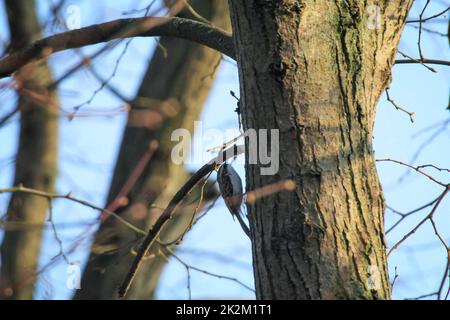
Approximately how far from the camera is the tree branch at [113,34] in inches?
95.3

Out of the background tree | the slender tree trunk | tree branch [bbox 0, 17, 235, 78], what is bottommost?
the background tree

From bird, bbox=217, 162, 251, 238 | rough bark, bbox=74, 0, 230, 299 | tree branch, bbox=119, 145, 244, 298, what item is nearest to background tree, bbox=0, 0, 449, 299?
tree branch, bbox=119, 145, 244, 298

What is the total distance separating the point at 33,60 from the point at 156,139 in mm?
2822

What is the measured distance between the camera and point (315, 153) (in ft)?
6.16

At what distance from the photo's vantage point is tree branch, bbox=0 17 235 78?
95.3 inches

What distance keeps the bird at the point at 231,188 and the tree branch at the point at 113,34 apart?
0.49 meters

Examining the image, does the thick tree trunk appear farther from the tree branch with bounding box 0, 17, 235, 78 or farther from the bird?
the bird

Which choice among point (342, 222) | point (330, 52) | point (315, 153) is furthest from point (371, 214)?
point (330, 52)

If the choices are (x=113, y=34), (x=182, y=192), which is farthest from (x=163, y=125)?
(x=182, y=192)

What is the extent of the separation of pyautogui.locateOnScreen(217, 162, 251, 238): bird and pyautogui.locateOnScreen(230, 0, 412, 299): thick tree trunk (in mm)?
543

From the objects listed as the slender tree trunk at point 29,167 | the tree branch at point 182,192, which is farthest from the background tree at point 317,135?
the slender tree trunk at point 29,167

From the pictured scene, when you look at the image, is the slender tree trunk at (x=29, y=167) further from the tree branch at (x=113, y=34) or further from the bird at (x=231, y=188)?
the bird at (x=231, y=188)
